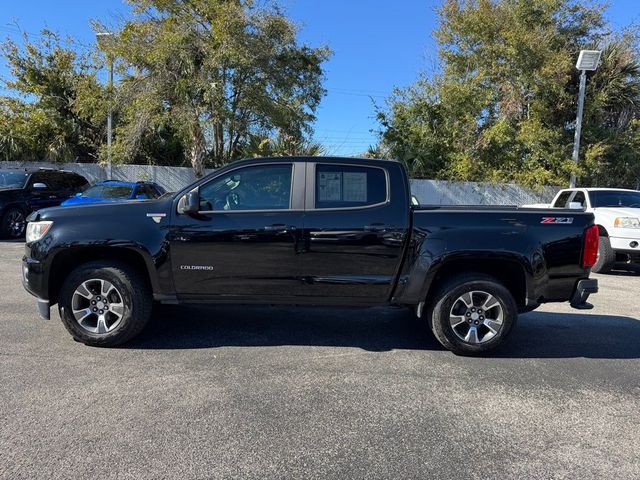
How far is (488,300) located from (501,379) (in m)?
0.80

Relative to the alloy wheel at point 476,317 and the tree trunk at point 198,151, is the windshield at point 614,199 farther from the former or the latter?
the tree trunk at point 198,151

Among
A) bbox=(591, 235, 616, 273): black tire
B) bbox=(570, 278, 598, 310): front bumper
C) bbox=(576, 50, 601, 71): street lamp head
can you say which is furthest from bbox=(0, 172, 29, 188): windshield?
bbox=(576, 50, 601, 71): street lamp head

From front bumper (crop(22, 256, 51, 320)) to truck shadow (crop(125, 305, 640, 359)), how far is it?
2.97 feet

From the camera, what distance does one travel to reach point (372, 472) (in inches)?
114

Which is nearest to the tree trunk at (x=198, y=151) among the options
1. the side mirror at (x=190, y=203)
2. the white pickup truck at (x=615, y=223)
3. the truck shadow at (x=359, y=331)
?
the white pickup truck at (x=615, y=223)

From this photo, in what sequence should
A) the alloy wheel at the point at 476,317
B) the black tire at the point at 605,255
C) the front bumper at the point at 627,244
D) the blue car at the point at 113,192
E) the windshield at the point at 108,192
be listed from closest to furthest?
the alloy wheel at the point at 476,317, the front bumper at the point at 627,244, the black tire at the point at 605,255, the blue car at the point at 113,192, the windshield at the point at 108,192

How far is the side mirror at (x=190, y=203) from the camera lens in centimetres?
460

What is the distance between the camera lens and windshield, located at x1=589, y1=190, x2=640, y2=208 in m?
10.9

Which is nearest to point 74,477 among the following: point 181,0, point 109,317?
point 109,317

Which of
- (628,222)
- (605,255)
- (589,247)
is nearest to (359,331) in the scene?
(589,247)

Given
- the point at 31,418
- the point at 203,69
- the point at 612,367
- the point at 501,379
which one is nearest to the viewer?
the point at 31,418

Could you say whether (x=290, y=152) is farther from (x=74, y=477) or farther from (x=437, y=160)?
(x=74, y=477)

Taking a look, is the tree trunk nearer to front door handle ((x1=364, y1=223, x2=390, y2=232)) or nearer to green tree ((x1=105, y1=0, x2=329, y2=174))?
green tree ((x1=105, y1=0, x2=329, y2=174))

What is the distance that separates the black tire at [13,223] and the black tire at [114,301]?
9.21m
